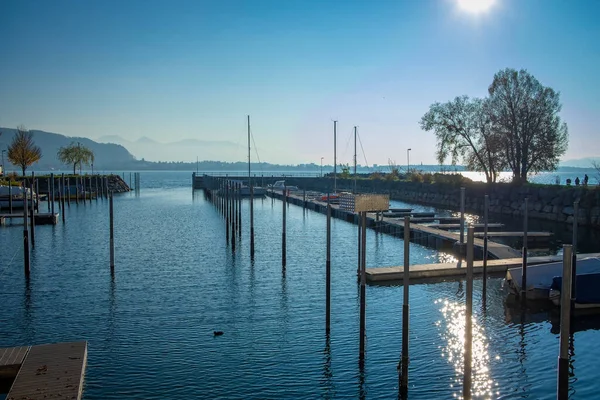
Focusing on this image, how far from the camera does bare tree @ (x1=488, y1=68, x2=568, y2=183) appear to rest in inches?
2178

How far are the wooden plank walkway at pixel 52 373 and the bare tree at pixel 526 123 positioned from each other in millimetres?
50572

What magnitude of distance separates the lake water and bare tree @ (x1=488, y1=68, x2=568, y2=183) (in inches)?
1227

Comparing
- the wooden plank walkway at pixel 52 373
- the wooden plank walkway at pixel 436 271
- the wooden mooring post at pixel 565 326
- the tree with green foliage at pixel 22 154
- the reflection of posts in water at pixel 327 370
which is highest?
the tree with green foliage at pixel 22 154

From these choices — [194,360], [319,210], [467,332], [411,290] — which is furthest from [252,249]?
[319,210]

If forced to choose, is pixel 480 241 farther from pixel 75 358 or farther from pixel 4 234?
pixel 4 234

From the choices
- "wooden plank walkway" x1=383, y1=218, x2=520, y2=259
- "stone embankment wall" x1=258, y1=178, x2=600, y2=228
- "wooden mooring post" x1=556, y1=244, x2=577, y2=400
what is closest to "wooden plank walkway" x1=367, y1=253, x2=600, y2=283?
"wooden plank walkway" x1=383, y1=218, x2=520, y2=259

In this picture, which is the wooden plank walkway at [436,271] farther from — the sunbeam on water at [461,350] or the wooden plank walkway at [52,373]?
the wooden plank walkway at [52,373]

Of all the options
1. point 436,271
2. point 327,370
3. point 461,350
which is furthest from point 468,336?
point 436,271

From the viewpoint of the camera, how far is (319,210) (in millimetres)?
57875

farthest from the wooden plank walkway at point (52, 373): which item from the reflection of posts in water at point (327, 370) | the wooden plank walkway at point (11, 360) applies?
the reflection of posts in water at point (327, 370)

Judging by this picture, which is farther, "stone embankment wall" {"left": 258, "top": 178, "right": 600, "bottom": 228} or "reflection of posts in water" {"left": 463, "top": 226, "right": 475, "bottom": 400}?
"stone embankment wall" {"left": 258, "top": 178, "right": 600, "bottom": 228}

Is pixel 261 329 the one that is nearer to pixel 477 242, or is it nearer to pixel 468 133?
pixel 477 242

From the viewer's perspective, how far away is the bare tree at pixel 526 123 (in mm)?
55312

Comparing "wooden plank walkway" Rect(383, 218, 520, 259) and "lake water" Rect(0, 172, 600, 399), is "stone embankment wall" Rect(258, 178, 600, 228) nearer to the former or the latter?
"wooden plank walkway" Rect(383, 218, 520, 259)
